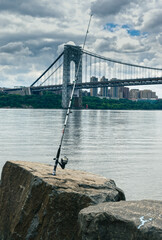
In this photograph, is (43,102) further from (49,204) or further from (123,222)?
(123,222)

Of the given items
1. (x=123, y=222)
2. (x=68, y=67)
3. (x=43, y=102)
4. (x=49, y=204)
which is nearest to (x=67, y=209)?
(x=49, y=204)

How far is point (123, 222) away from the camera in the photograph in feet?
11.1

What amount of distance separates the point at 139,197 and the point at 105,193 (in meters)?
3.16

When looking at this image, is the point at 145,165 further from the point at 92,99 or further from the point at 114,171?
the point at 92,99

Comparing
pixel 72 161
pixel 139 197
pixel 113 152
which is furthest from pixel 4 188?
pixel 113 152

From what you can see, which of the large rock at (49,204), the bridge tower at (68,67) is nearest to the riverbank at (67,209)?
the large rock at (49,204)

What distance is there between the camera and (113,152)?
Answer: 14.8 metres

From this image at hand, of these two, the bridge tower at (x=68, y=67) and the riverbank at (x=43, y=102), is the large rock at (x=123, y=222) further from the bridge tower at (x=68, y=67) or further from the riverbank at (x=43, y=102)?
the riverbank at (x=43, y=102)

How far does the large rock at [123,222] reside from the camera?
126 inches

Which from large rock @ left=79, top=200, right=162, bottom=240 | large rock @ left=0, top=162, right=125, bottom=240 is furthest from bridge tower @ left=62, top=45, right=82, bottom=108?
large rock @ left=79, top=200, right=162, bottom=240

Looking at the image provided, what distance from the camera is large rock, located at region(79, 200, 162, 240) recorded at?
3.20 metres

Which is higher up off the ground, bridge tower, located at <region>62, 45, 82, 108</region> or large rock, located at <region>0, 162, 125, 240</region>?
bridge tower, located at <region>62, 45, 82, 108</region>

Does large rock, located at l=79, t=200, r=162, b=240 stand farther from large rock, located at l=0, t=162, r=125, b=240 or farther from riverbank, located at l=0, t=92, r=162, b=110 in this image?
riverbank, located at l=0, t=92, r=162, b=110

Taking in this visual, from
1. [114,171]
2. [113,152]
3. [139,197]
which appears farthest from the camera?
[113,152]
